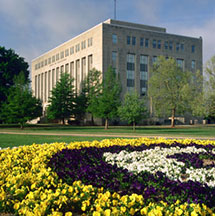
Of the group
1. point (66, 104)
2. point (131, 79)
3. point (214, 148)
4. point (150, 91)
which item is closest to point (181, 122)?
point (131, 79)

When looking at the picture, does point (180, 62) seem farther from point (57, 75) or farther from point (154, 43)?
point (57, 75)

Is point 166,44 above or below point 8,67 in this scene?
above

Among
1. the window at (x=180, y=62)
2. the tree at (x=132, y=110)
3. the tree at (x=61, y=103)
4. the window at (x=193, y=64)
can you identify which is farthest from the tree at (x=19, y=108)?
the window at (x=193, y=64)

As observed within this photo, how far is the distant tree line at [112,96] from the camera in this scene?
3950cm

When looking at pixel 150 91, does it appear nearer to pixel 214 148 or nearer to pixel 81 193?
pixel 214 148

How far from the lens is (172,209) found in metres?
4.10

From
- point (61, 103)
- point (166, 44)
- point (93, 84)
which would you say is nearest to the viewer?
point (61, 103)

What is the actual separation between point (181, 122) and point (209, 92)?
133ft

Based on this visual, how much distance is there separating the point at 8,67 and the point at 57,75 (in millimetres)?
28566

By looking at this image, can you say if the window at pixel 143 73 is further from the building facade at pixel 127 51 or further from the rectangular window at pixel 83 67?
the rectangular window at pixel 83 67

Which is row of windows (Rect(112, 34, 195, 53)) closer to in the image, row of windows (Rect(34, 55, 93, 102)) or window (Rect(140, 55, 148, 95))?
window (Rect(140, 55, 148, 95))

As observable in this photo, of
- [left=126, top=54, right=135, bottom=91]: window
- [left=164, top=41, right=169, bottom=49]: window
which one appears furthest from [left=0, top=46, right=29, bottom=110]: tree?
[left=164, top=41, right=169, bottom=49]: window

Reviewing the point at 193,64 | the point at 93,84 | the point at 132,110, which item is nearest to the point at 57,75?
the point at 93,84

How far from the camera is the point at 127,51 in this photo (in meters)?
67.8
